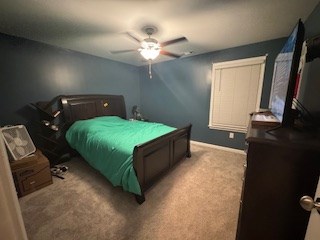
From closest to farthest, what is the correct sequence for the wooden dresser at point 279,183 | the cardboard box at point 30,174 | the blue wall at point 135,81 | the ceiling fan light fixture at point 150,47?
the wooden dresser at point 279,183, the cardboard box at point 30,174, the ceiling fan light fixture at point 150,47, the blue wall at point 135,81

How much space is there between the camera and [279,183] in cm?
85

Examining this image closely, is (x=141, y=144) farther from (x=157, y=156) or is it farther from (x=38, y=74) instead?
(x=38, y=74)

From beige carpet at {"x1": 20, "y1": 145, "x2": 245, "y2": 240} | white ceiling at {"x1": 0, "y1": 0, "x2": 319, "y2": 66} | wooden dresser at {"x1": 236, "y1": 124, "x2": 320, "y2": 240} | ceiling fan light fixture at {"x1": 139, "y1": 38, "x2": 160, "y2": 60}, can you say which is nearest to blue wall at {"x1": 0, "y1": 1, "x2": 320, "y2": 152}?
white ceiling at {"x1": 0, "y1": 0, "x2": 319, "y2": 66}

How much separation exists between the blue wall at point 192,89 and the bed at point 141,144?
3.16 feet

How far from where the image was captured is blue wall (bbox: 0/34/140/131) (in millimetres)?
2453

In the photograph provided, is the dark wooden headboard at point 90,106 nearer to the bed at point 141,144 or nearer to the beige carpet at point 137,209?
the bed at point 141,144

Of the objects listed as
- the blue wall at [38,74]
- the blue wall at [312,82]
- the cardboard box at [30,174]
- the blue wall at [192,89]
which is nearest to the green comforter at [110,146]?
the cardboard box at [30,174]

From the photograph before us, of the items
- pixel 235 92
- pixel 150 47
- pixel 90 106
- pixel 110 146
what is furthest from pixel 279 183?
pixel 90 106

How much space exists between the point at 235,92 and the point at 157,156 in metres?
2.29

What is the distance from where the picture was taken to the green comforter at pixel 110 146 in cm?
183

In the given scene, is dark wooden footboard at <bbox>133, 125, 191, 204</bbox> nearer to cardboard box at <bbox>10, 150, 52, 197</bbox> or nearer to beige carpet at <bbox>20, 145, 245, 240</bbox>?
beige carpet at <bbox>20, 145, 245, 240</bbox>

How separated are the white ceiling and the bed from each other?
4.07ft

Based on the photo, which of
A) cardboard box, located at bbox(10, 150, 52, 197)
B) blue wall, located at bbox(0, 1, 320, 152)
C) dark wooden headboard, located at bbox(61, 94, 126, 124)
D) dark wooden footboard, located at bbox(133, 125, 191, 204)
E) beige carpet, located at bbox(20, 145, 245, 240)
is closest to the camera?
beige carpet, located at bbox(20, 145, 245, 240)

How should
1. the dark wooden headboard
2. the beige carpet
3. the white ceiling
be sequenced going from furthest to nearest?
the dark wooden headboard, the white ceiling, the beige carpet
